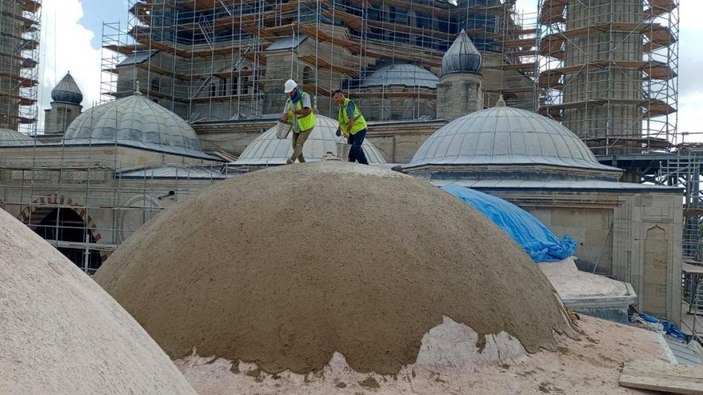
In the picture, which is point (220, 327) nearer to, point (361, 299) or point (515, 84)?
point (361, 299)

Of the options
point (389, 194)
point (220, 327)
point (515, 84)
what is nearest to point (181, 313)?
point (220, 327)

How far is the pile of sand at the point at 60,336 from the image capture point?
1806mm

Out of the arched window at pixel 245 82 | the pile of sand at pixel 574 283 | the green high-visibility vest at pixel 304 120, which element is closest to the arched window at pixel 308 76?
the arched window at pixel 245 82

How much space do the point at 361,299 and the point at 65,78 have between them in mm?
27086

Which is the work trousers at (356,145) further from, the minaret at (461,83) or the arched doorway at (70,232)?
the minaret at (461,83)

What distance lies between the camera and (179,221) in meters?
5.62

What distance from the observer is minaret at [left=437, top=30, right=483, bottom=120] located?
21.7 metres

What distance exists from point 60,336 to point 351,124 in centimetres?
523

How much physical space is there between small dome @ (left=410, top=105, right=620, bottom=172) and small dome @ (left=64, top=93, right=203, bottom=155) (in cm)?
953

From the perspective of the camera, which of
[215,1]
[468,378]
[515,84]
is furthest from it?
[515,84]

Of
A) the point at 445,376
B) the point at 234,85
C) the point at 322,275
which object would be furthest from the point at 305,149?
the point at 445,376

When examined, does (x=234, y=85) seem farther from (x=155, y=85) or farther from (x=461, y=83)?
(x=461, y=83)

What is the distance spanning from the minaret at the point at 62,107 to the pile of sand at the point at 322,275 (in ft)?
78.3

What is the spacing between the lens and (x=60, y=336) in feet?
6.53
